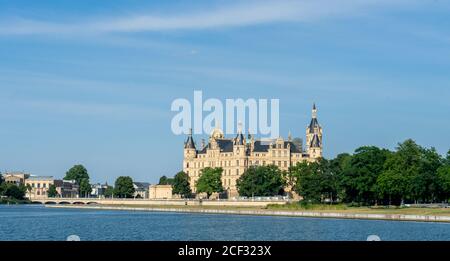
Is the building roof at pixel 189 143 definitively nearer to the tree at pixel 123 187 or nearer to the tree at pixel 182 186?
the tree at pixel 182 186

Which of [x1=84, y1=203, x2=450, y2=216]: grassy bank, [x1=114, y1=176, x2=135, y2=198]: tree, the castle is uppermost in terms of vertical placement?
the castle

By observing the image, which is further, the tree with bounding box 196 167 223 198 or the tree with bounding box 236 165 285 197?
the tree with bounding box 196 167 223 198

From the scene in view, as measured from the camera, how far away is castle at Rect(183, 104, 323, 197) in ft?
556

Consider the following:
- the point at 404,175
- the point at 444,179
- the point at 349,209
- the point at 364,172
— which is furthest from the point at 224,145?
the point at 444,179

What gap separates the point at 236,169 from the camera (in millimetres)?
171375

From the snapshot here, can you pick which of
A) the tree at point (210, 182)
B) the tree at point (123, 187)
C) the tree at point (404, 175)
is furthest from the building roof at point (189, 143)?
the tree at point (404, 175)

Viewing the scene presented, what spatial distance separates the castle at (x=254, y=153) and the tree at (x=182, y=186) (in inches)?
316

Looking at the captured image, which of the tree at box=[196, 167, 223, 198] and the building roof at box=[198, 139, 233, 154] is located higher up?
the building roof at box=[198, 139, 233, 154]

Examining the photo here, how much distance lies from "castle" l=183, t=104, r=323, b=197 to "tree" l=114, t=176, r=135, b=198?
62.5 ft

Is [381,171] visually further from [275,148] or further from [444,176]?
[275,148]

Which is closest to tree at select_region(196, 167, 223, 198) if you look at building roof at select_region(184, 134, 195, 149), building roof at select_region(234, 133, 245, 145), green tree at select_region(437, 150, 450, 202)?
building roof at select_region(234, 133, 245, 145)

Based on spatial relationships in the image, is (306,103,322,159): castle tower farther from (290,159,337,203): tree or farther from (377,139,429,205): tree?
(377,139,429,205): tree

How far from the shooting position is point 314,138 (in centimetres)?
17075

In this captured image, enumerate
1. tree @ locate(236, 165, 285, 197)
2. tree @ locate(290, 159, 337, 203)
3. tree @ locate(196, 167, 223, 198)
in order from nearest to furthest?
tree @ locate(290, 159, 337, 203), tree @ locate(236, 165, 285, 197), tree @ locate(196, 167, 223, 198)
